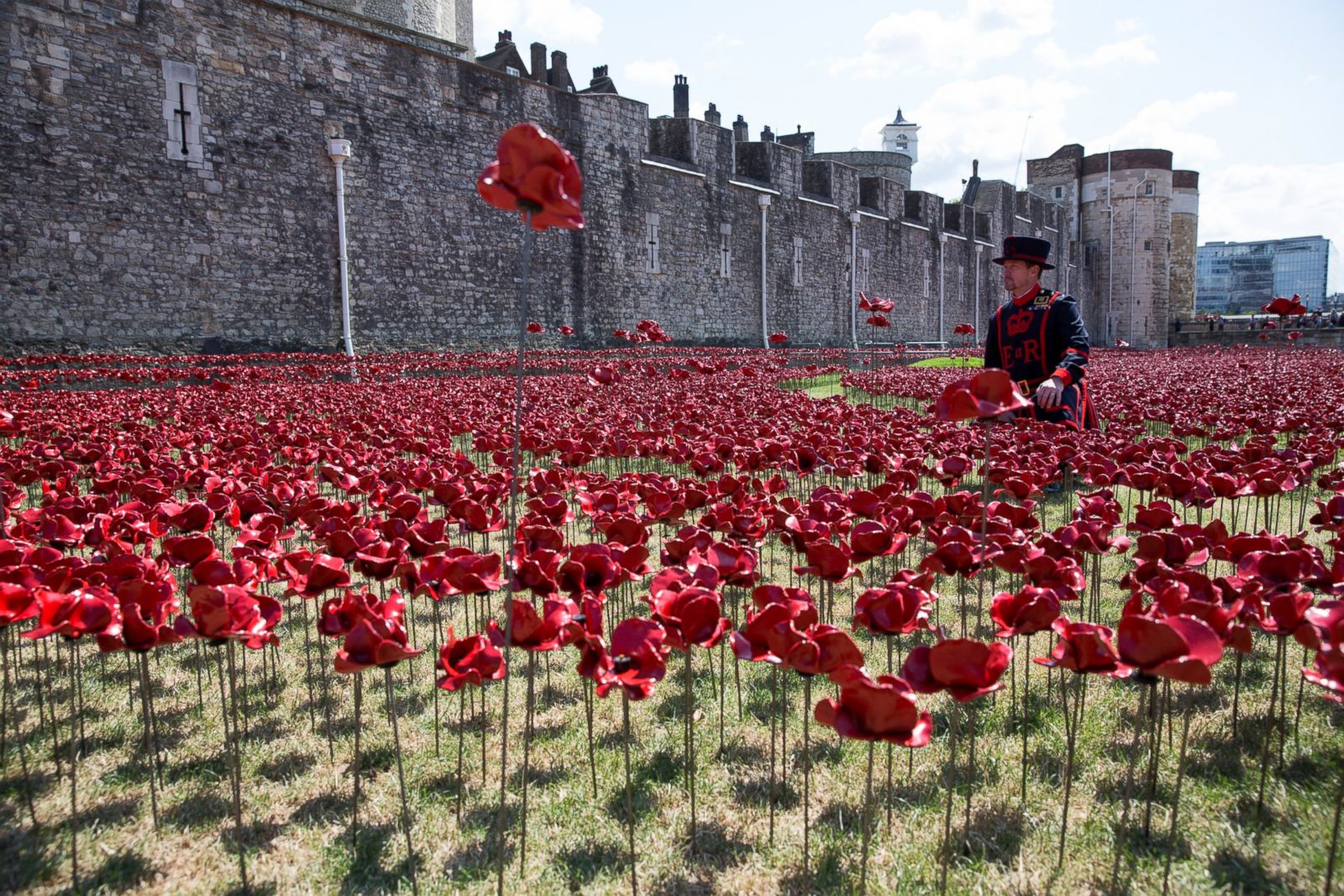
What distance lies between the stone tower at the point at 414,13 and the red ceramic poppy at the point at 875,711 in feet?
75.2

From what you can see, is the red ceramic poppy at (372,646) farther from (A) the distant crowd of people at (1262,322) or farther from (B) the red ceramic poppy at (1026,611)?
(A) the distant crowd of people at (1262,322)

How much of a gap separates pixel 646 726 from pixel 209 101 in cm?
1588

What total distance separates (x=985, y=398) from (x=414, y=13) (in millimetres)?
25701

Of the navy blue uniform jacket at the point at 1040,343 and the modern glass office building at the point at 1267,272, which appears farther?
the modern glass office building at the point at 1267,272

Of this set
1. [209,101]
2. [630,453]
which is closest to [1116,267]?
[209,101]

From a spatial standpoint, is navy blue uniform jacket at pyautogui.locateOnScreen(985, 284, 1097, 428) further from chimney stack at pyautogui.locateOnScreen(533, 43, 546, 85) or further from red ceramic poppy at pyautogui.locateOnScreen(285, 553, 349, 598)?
chimney stack at pyautogui.locateOnScreen(533, 43, 546, 85)

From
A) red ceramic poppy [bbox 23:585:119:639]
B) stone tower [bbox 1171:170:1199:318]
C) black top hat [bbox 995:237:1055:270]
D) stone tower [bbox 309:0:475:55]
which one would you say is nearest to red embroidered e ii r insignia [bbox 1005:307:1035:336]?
black top hat [bbox 995:237:1055:270]

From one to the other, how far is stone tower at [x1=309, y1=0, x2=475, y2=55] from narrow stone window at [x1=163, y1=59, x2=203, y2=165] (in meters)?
6.80

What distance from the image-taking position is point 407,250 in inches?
702

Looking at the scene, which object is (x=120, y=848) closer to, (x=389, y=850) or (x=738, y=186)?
(x=389, y=850)

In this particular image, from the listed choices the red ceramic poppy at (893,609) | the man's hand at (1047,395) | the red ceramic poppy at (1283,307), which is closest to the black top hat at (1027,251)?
the man's hand at (1047,395)

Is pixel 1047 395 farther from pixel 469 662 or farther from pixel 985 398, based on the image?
pixel 469 662

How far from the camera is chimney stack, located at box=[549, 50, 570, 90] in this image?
89.0ft

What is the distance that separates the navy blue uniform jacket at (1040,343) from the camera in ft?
21.6
